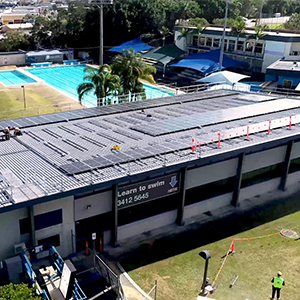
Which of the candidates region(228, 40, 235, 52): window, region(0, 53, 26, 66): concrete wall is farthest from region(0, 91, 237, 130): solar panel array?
region(0, 53, 26, 66): concrete wall

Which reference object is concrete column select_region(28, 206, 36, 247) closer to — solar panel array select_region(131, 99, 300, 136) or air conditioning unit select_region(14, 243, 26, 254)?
air conditioning unit select_region(14, 243, 26, 254)

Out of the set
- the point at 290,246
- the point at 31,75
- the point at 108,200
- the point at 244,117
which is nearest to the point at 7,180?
the point at 108,200

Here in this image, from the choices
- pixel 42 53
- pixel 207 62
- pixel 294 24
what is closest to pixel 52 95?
pixel 207 62

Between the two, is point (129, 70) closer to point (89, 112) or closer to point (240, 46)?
point (89, 112)

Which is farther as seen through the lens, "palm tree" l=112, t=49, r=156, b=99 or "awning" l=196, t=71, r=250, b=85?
"awning" l=196, t=71, r=250, b=85

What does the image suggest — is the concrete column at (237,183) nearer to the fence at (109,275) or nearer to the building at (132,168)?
the building at (132,168)

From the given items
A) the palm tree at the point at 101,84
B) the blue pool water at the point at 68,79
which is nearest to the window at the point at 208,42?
the blue pool water at the point at 68,79
